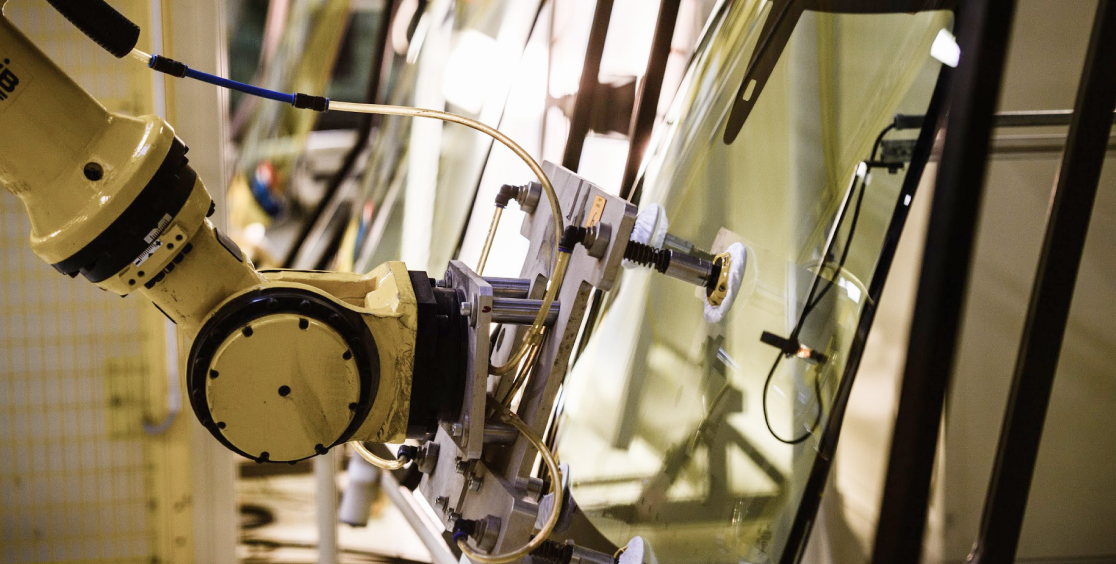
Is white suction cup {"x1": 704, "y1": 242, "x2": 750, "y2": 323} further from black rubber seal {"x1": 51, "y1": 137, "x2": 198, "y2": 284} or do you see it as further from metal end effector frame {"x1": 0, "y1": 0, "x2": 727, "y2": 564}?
black rubber seal {"x1": 51, "y1": 137, "x2": 198, "y2": 284}

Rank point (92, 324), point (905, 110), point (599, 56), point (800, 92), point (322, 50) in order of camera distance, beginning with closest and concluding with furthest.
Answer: point (905, 110) → point (800, 92) → point (599, 56) → point (92, 324) → point (322, 50)

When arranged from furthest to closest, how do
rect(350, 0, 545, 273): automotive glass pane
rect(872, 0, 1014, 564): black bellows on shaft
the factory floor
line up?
the factory floor → rect(350, 0, 545, 273): automotive glass pane → rect(872, 0, 1014, 564): black bellows on shaft

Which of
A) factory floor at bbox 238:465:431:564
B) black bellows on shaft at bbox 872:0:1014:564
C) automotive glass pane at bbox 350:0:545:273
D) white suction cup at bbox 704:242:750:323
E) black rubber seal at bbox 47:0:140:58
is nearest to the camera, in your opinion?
black bellows on shaft at bbox 872:0:1014:564

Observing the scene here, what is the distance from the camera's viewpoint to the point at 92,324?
1732 millimetres

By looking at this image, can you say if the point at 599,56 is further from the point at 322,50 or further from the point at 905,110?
the point at 322,50

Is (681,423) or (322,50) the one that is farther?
(322,50)

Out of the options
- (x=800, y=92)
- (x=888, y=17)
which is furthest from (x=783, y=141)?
(x=888, y=17)

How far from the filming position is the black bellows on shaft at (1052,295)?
36cm

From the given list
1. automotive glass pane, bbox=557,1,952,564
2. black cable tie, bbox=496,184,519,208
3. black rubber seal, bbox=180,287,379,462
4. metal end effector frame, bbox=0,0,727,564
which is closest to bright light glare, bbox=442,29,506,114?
automotive glass pane, bbox=557,1,952,564

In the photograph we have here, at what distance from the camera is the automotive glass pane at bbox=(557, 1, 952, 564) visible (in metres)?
0.71

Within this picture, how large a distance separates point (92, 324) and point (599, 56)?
4.44 feet

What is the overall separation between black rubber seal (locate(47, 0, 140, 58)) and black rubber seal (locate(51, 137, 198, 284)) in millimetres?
101

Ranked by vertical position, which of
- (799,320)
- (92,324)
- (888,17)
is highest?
(888,17)

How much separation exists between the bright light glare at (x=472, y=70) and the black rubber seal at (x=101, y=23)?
41.7 inches
